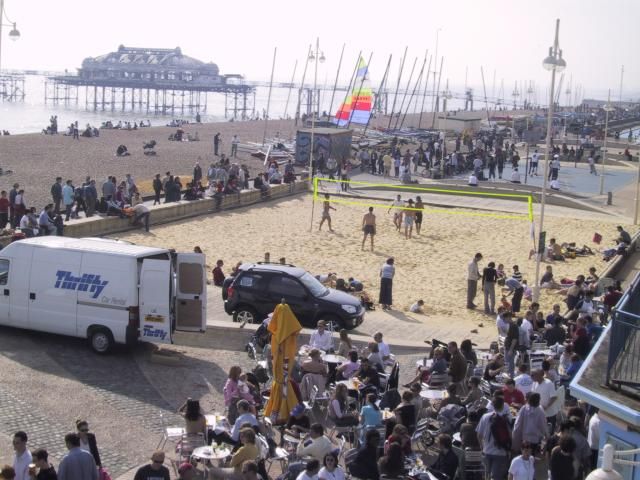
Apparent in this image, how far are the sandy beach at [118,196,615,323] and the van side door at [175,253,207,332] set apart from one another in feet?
9.82

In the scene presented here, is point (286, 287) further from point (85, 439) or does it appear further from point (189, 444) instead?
point (85, 439)

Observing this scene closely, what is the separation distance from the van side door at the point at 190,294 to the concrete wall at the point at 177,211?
9.13 m

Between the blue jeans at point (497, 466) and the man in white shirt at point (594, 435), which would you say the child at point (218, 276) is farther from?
the man in white shirt at point (594, 435)

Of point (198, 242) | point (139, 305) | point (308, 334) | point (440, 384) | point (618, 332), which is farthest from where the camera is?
point (198, 242)

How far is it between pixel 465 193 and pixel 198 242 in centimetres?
1668

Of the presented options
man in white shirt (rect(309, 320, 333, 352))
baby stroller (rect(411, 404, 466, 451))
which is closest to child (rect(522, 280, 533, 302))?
man in white shirt (rect(309, 320, 333, 352))

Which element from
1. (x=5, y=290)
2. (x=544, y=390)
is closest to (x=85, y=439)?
(x=544, y=390)

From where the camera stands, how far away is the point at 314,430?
31.0ft

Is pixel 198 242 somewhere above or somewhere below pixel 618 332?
below

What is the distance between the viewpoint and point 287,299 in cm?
1653

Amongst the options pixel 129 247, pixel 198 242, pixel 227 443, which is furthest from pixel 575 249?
pixel 227 443

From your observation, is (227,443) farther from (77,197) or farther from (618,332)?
(77,197)

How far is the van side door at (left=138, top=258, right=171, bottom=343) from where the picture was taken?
13.6 meters

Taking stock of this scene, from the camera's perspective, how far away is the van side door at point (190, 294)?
574 inches
